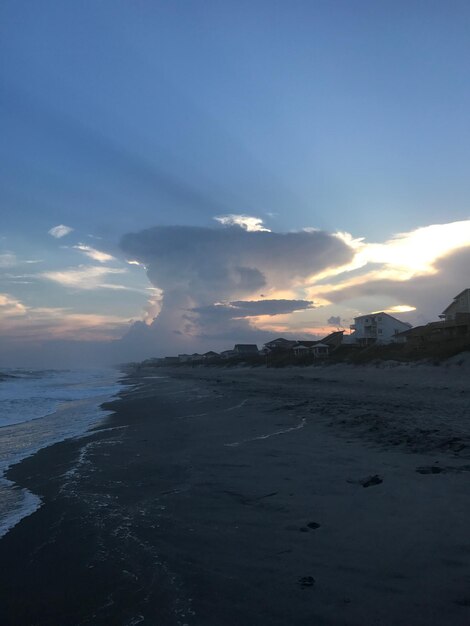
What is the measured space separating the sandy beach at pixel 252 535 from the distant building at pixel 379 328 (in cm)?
6724

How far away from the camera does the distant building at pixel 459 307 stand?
2112 inches

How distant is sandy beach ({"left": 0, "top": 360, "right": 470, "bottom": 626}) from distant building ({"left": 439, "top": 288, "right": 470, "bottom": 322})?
46983 millimetres

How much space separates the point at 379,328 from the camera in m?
77.4

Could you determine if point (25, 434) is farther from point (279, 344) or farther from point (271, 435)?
point (279, 344)

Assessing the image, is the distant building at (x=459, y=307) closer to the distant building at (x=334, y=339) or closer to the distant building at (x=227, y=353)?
the distant building at (x=334, y=339)

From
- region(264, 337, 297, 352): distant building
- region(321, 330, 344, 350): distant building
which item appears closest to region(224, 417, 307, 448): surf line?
region(321, 330, 344, 350): distant building

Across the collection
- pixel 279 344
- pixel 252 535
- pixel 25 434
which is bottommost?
pixel 25 434

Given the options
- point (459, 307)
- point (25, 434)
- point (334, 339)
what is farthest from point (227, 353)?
point (25, 434)

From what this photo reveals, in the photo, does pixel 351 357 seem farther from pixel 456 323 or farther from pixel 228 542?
pixel 228 542

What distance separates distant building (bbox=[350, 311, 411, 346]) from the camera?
251 ft

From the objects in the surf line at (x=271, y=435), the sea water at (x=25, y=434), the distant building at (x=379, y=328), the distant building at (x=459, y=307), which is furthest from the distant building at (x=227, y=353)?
the surf line at (x=271, y=435)

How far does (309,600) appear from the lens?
4.10 meters

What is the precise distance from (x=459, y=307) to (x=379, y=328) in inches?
853

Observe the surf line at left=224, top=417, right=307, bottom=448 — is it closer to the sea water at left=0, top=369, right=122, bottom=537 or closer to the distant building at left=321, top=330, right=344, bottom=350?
the sea water at left=0, top=369, right=122, bottom=537
